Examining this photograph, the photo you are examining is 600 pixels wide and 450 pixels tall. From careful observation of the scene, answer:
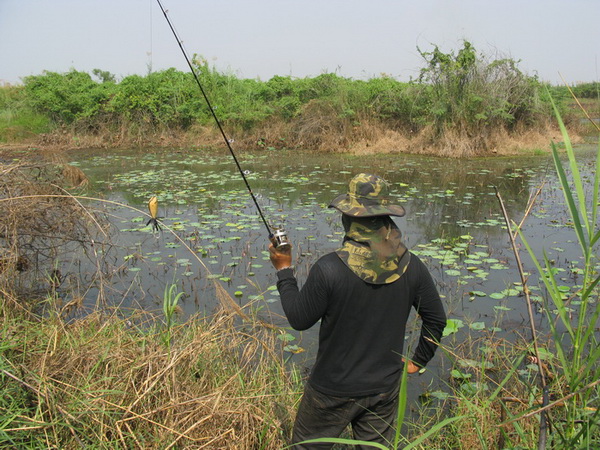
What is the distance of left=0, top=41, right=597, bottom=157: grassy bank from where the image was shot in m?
15.8

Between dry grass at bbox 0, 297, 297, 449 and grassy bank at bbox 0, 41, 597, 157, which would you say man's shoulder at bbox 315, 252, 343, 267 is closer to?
dry grass at bbox 0, 297, 297, 449

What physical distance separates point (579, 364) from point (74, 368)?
2468 mm

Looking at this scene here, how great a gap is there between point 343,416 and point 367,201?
0.98m

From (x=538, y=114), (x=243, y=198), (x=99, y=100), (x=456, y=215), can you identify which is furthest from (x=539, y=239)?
(x=99, y=100)

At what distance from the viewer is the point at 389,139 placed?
1697cm

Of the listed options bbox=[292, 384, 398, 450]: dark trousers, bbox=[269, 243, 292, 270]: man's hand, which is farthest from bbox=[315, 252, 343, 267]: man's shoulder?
bbox=[292, 384, 398, 450]: dark trousers

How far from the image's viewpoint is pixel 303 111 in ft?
59.3

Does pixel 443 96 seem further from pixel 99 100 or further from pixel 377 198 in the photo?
pixel 377 198

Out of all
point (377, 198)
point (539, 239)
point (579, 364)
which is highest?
point (377, 198)

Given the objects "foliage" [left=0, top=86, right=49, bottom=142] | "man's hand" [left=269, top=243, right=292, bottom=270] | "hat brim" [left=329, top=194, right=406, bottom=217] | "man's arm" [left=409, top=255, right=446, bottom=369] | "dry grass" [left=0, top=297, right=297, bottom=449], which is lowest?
"dry grass" [left=0, top=297, right=297, bottom=449]

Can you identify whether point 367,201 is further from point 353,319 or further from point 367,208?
point 353,319

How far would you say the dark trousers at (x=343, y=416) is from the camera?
2.23m

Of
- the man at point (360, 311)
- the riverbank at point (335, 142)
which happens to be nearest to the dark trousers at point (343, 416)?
the man at point (360, 311)

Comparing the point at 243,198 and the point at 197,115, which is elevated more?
the point at 197,115
